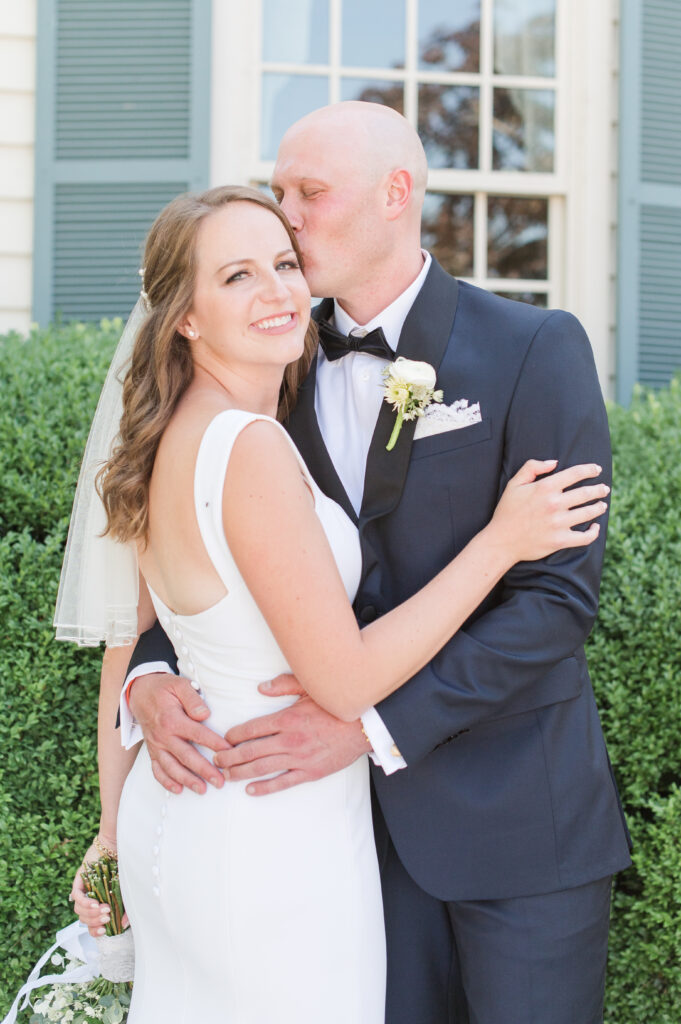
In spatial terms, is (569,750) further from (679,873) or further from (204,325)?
(204,325)

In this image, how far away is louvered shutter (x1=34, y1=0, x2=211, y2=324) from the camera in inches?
195

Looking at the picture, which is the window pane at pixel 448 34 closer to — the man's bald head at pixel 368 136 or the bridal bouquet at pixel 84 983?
the man's bald head at pixel 368 136

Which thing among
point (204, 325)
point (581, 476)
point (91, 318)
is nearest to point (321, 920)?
point (581, 476)

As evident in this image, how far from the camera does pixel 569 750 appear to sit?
230cm

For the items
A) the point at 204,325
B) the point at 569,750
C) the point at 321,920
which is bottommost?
the point at 321,920

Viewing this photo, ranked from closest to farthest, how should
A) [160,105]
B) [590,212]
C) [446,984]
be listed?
[446,984], [160,105], [590,212]

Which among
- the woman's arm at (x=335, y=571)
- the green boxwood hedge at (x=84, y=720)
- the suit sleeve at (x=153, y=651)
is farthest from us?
the green boxwood hedge at (x=84, y=720)

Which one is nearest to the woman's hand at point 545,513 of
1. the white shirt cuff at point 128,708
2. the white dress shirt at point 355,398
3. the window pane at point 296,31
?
the white dress shirt at point 355,398

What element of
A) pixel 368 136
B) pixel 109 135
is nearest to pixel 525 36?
pixel 109 135

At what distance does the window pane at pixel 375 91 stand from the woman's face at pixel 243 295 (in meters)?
3.47

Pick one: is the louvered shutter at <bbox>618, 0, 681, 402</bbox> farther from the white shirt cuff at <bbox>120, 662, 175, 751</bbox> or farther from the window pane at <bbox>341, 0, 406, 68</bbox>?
the white shirt cuff at <bbox>120, 662, 175, 751</bbox>

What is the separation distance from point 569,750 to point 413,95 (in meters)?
4.19

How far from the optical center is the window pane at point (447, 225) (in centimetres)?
560

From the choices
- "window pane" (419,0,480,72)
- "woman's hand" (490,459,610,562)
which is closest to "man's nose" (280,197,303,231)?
"woman's hand" (490,459,610,562)
